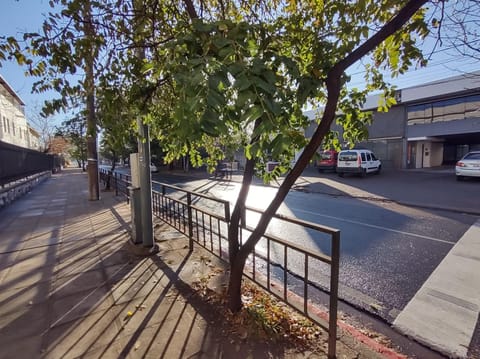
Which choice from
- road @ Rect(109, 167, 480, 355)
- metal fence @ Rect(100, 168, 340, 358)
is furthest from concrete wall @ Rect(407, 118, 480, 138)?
metal fence @ Rect(100, 168, 340, 358)

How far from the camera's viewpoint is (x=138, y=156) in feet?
14.8

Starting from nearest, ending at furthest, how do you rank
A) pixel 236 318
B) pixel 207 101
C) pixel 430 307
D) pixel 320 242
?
1. pixel 207 101
2. pixel 236 318
3. pixel 430 307
4. pixel 320 242

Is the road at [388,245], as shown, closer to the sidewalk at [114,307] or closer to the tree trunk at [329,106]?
the sidewalk at [114,307]

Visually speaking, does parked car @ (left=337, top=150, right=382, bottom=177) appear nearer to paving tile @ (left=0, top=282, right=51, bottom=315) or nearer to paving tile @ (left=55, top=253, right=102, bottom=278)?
paving tile @ (left=55, top=253, right=102, bottom=278)

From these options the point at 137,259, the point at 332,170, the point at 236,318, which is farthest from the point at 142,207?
the point at 332,170

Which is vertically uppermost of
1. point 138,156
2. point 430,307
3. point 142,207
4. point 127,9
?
point 127,9

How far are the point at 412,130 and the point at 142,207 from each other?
77.1 ft

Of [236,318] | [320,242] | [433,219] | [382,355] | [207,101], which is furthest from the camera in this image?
[433,219]

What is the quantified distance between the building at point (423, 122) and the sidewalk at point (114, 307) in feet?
62.3

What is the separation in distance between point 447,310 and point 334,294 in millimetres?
1895

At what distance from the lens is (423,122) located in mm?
21188

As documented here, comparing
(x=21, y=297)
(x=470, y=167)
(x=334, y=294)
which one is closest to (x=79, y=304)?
(x=21, y=297)

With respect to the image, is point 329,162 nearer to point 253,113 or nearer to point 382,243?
point 382,243

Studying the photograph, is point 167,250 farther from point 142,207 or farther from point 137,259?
point 142,207
